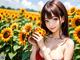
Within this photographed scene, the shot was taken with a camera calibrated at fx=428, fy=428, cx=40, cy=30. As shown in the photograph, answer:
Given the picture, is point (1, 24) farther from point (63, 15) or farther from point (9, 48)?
point (63, 15)

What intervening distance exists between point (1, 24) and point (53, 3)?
2.98 metres

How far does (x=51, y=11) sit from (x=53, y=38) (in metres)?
0.28

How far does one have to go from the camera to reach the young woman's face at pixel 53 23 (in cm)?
371

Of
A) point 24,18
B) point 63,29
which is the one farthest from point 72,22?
point 24,18

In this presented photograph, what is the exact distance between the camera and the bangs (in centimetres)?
375

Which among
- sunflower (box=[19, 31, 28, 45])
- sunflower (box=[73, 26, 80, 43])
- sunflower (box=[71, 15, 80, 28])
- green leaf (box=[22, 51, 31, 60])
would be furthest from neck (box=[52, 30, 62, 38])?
green leaf (box=[22, 51, 31, 60])

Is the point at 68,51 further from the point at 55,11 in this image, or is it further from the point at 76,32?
the point at 76,32

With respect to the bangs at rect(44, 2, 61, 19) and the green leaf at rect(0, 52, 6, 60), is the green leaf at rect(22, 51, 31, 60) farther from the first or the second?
the bangs at rect(44, 2, 61, 19)

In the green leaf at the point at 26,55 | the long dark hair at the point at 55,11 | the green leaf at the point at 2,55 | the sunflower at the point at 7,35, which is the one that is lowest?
the green leaf at the point at 2,55

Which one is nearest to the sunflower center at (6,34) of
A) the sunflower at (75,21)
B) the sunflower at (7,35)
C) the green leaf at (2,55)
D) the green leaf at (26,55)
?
the sunflower at (7,35)

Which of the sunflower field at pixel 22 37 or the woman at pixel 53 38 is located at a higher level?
the woman at pixel 53 38

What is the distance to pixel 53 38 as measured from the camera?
3906 mm

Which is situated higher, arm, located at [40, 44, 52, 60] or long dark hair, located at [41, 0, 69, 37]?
long dark hair, located at [41, 0, 69, 37]

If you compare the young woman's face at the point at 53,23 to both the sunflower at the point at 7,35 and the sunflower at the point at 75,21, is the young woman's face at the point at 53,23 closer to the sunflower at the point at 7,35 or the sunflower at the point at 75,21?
the sunflower at the point at 75,21
